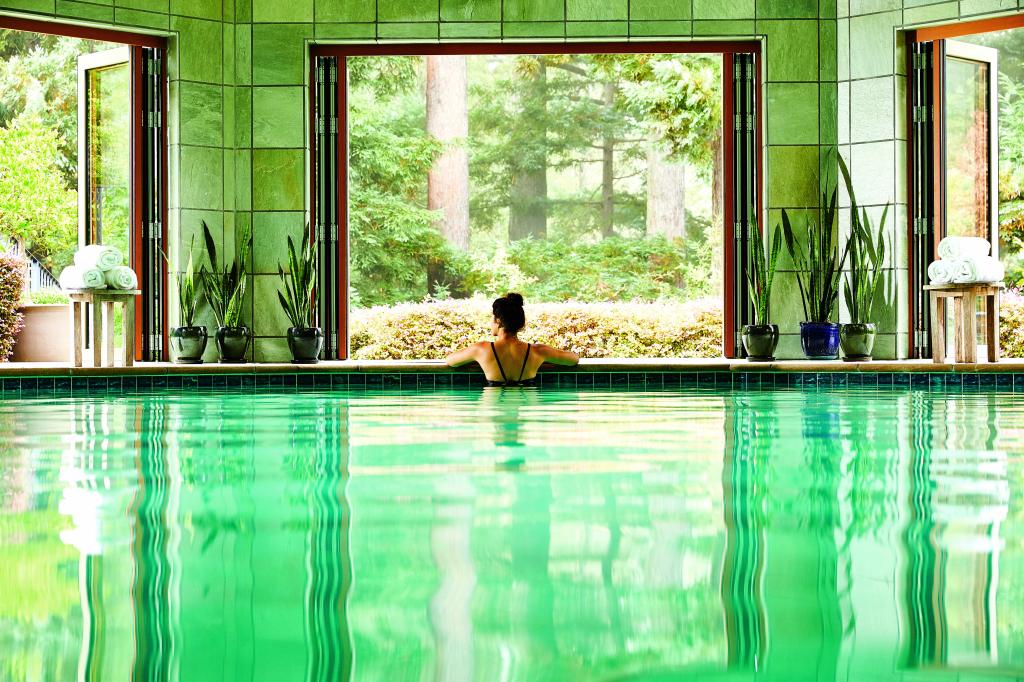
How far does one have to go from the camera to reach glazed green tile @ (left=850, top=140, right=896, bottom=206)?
8.09 meters

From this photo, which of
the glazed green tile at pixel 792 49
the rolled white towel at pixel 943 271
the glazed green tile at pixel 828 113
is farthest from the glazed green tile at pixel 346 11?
the rolled white towel at pixel 943 271

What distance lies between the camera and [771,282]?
A: 26.8 ft

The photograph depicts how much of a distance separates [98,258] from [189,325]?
34.3 inches

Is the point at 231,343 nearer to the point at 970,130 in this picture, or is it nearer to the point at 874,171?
the point at 874,171

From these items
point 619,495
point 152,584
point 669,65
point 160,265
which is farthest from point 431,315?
point 152,584

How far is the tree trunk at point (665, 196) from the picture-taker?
53.1 feet

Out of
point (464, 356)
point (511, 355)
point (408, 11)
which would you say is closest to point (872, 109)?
point (408, 11)

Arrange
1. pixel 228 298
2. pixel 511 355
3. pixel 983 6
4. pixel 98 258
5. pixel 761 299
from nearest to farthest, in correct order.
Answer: pixel 511 355, pixel 98 258, pixel 983 6, pixel 761 299, pixel 228 298

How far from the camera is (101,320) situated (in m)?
7.41

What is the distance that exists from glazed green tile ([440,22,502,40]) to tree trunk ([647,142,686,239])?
8091 mm

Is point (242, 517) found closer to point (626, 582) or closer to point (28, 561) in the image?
point (28, 561)

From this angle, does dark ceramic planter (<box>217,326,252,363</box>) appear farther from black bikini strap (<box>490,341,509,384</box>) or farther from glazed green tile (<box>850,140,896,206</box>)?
glazed green tile (<box>850,140,896,206</box>)

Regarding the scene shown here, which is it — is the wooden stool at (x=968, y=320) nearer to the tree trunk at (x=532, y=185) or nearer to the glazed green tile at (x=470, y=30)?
the glazed green tile at (x=470, y=30)

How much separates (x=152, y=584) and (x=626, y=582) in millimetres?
668
